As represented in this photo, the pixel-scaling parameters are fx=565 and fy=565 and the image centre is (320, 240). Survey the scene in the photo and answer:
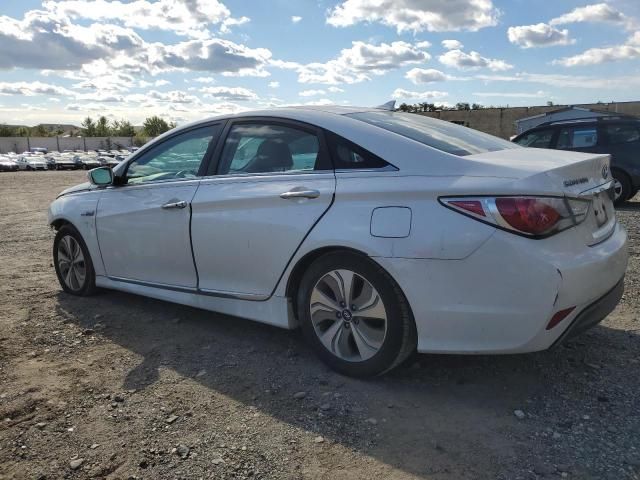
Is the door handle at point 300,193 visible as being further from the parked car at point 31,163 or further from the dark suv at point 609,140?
the parked car at point 31,163

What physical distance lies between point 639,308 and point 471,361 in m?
1.76

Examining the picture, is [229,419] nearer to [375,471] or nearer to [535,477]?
[375,471]

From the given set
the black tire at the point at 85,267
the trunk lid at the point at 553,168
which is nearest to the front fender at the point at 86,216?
→ the black tire at the point at 85,267

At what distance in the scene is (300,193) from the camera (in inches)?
133

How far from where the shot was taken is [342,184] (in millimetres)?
3256

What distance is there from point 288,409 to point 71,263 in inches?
122

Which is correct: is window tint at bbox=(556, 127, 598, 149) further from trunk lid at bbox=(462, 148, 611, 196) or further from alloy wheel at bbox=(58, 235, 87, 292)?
alloy wheel at bbox=(58, 235, 87, 292)

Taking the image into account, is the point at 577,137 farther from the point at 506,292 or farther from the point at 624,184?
the point at 506,292

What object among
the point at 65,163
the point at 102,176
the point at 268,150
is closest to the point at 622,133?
the point at 268,150

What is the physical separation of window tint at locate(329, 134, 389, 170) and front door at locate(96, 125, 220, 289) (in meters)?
1.12

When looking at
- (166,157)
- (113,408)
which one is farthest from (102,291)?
(113,408)

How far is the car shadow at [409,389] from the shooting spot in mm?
2650

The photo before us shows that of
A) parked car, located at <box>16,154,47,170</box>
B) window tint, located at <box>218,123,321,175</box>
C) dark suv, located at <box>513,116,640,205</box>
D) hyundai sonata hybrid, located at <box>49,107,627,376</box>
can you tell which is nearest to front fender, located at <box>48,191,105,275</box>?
hyundai sonata hybrid, located at <box>49,107,627,376</box>

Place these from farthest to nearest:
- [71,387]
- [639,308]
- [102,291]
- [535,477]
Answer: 1. [102,291]
2. [639,308]
3. [71,387]
4. [535,477]
